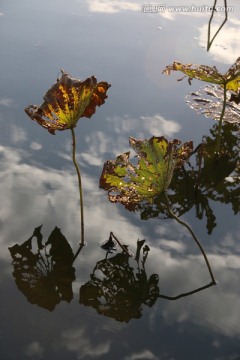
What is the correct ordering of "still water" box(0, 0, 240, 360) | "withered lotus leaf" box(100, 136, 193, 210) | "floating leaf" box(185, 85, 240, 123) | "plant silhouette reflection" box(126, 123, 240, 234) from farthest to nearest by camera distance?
"floating leaf" box(185, 85, 240, 123), "plant silhouette reflection" box(126, 123, 240, 234), "withered lotus leaf" box(100, 136, 193, 210), "still water" box(0, 0, 240, 360)

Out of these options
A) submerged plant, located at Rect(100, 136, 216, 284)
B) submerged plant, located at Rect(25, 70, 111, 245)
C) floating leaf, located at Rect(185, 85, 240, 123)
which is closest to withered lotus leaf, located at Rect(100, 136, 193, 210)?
submerged plant, located at Rect(100, 136, 216, 284)

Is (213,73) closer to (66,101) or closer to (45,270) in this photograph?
(66,101)

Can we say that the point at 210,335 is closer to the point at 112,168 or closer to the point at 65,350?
the point at 65,350

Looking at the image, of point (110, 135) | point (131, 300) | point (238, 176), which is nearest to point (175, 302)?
point (131, 300)

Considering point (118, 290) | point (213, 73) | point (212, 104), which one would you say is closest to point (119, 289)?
point (118, 290)

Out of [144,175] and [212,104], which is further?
[212,104]

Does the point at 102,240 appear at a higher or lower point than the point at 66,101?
lower

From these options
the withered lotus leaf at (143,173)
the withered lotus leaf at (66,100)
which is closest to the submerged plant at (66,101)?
the withered lotus leaf at (66,100)

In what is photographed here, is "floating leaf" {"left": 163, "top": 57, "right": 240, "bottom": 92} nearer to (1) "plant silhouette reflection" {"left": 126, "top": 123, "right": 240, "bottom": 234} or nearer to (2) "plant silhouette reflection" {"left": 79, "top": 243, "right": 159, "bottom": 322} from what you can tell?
(1) "plant silhouette reflection" {"left": 126, "top": 123, "right": 240, "bottom": 234}
